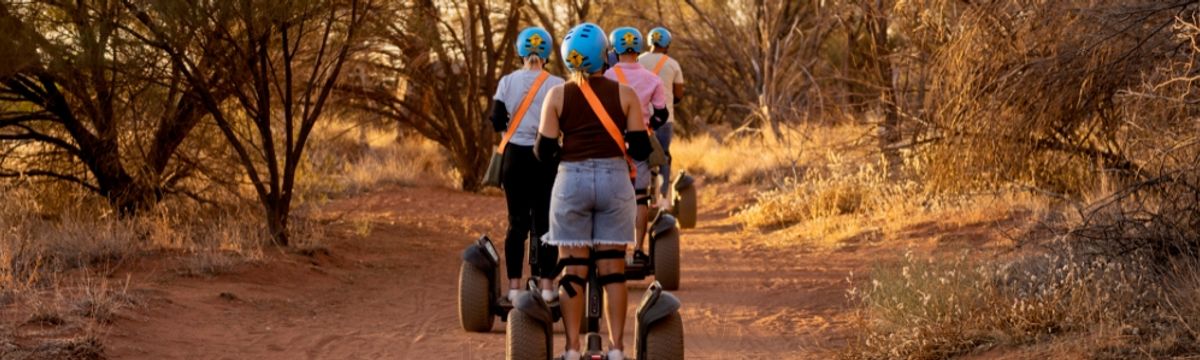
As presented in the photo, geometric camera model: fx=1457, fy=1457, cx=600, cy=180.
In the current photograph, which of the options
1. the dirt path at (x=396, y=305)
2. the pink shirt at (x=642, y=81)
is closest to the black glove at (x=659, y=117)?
the pink shirt at (x=642, y=81)

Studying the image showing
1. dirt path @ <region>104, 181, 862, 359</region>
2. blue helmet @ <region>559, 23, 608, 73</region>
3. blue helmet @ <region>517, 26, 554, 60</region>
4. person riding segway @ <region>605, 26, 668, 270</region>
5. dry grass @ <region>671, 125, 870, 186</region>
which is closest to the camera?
blue helmet @ <region>559, 23, 608, 73</region>

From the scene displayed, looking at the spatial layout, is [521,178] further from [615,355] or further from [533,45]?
[615,355]

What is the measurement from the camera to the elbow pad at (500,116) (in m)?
8.98

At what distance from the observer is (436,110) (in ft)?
74.8

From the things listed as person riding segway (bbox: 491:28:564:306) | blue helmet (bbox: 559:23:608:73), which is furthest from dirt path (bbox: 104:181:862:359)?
blue helmet (bbox: 559:23:608:73)

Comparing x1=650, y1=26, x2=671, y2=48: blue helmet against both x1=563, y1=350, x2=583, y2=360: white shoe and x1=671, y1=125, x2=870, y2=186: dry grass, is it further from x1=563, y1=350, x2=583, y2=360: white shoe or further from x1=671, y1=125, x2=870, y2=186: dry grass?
x1=563, y1=350, x2=583, y2=360: white shoe

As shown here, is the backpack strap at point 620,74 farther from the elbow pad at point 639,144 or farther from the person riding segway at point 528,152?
the elbow pad at point 639,144

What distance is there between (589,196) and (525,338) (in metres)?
0.74

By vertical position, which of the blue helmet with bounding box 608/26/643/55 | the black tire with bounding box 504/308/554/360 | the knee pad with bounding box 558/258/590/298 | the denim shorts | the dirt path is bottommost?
the dirt path

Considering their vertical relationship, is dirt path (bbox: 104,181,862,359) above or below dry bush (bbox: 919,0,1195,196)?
below

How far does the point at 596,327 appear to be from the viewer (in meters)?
7.04

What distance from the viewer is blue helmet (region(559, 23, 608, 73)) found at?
6895 mm

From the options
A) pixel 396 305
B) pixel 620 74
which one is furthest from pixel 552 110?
pixel 396 305

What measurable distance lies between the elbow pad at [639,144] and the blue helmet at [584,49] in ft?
1.19
